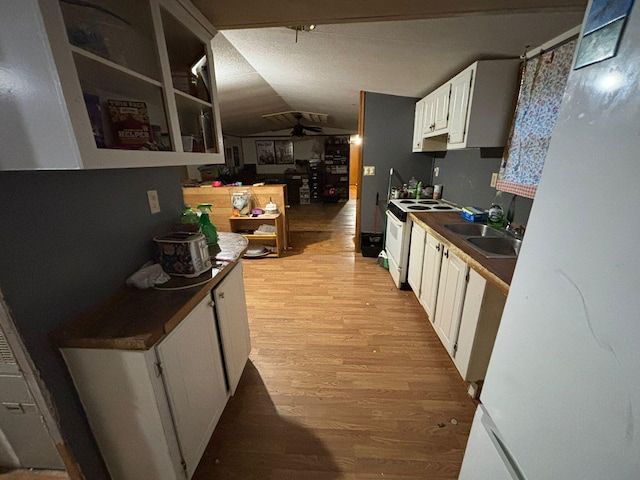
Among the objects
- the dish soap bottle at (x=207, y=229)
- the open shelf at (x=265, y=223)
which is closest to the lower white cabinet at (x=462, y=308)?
the dish soap bottle at (x=207, y=229)

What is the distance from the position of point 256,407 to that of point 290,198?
22.6 feet

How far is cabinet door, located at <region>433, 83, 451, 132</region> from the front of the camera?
2.22 meters

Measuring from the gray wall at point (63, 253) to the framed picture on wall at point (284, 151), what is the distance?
7.71 meters

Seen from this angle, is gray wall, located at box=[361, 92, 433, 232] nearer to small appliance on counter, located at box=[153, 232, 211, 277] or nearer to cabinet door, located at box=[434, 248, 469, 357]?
cabinet door, located at box=[434, 248, 469, 357]

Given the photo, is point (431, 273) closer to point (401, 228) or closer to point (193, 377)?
point (401, 228)

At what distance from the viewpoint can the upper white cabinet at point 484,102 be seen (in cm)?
178

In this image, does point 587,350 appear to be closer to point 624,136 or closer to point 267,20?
point 624,136

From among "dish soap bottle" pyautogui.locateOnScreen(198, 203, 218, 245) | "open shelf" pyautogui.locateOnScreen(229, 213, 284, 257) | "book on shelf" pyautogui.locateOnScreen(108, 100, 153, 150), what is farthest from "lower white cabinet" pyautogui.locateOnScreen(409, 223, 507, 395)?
"open shelf" pyautogui.locateOnScreen(229, 213, 284, 257)

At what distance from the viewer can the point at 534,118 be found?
5.28 feet

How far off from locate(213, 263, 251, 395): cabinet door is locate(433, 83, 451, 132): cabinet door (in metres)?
2.17

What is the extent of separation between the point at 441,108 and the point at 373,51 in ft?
2.82

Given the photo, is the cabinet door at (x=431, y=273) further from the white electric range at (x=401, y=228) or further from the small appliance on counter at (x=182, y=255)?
the small appliance on counter at (x=182, y=255)

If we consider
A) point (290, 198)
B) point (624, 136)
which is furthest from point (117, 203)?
point (290, 198)

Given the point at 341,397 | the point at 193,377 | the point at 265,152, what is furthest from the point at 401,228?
the point at 265,152
